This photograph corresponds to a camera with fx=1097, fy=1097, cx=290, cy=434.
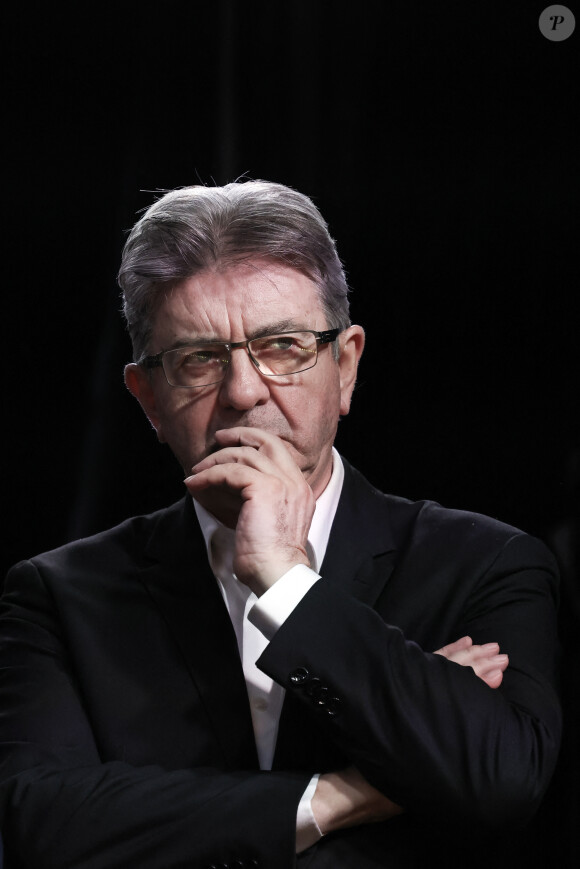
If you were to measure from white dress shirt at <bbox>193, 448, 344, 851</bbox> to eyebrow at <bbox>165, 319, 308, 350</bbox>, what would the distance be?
0.32m

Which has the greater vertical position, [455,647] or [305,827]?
[455,647]

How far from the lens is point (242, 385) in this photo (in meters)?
2.16

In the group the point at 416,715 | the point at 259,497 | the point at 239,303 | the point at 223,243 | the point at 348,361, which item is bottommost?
the point at 416,715

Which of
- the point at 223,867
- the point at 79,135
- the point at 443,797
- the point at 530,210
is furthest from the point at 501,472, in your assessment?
the point at 79,135

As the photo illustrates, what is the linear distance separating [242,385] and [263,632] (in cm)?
51

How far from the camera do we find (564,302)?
2564mm

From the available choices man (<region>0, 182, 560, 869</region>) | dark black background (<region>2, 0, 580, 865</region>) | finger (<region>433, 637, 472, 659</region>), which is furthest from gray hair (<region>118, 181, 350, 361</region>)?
finger (<region>433, 637, 472, 659</region>)

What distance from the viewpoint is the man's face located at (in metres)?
2.18

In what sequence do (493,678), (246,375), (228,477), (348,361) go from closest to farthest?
(493,678) < (228,477) < (246,375) < (348,361)

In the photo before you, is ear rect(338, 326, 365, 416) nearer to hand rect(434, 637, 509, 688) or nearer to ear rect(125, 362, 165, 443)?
ear rect(125, 362, 165, 443)

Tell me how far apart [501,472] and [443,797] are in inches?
37.9

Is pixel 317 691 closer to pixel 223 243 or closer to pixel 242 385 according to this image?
pixel 242 385

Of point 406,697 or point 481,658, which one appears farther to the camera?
point 481,658

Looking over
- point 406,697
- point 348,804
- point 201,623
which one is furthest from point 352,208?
point 348,804
